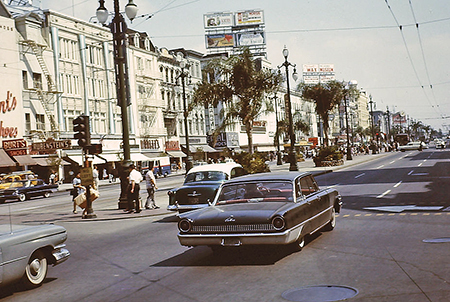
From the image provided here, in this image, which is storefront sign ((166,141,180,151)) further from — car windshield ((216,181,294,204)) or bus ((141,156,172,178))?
car windshield ((216,181,294,204))

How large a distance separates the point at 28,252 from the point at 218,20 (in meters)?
107

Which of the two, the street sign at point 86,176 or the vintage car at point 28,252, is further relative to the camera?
the street sign at point 86,176

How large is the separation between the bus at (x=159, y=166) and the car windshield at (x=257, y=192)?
50159mm

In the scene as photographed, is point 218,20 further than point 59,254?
Yes

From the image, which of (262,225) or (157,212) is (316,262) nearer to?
(262,225)

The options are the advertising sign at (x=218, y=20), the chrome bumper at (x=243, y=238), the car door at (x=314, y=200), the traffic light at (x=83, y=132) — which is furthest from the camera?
the advertising sign at (x=218, y=20)

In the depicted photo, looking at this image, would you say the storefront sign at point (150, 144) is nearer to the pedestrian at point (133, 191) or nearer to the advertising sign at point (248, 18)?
the pedestrian at point (133, 191)

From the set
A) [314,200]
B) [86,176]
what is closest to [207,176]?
[86,176]

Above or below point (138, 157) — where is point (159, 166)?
below

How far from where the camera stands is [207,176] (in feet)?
53.9

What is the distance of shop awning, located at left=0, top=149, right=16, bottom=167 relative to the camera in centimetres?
4436

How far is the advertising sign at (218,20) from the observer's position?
110525mm

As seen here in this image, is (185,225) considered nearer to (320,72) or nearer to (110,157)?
(110,157)

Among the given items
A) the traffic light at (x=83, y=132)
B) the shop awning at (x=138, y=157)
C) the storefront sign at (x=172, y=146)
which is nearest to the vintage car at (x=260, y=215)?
the traffic light at (x=83, y=132)
